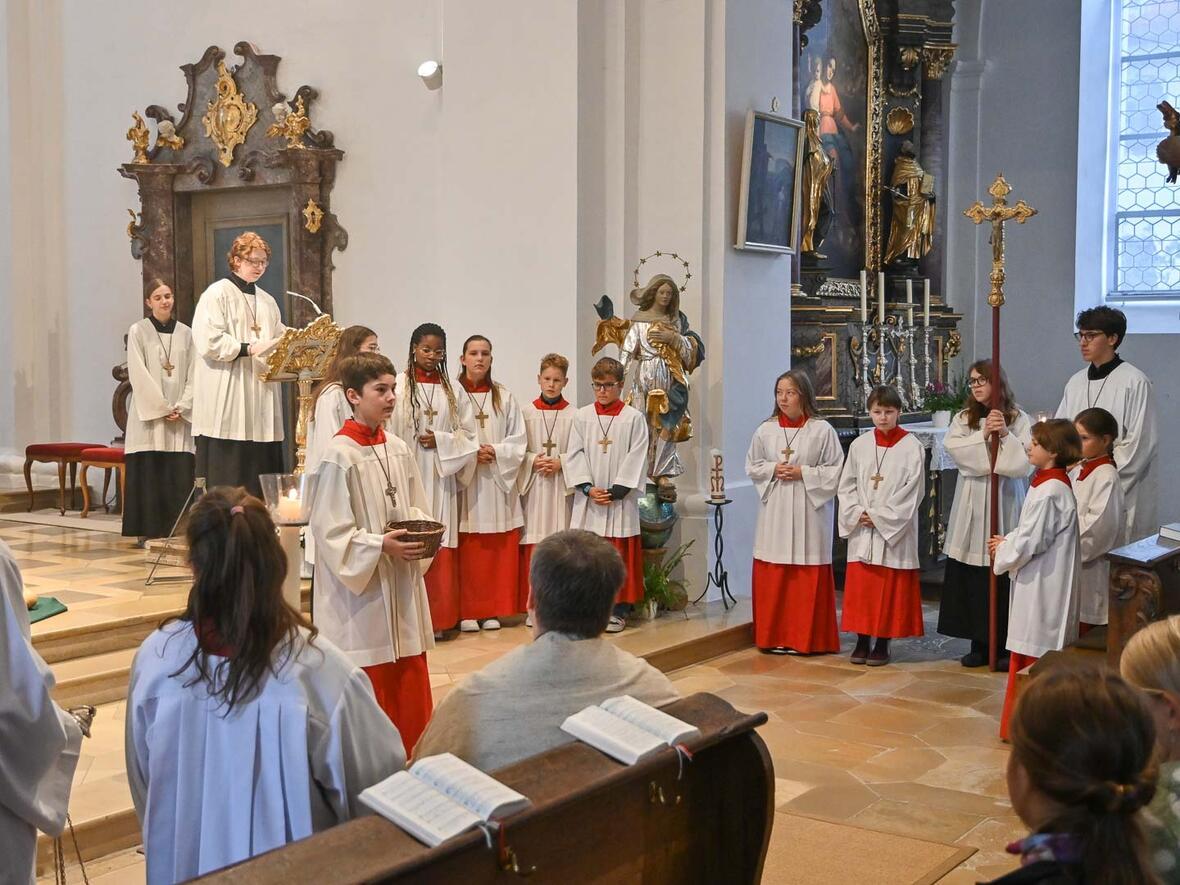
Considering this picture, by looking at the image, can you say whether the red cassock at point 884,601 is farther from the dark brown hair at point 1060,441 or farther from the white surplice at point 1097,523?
the dark brown hair at point 1060,441

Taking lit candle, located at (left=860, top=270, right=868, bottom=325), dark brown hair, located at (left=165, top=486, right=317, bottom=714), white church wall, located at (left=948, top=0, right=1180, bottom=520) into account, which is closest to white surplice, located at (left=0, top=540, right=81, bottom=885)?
dark brown hair, located at (left=165, top=486, right=317, bottom=714)

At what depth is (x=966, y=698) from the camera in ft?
23.8

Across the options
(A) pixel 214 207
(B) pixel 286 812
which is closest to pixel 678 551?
(A) pixel 214 207

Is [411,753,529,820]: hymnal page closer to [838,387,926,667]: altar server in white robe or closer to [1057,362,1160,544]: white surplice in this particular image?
[838,387,926,667]: altar server in white robe

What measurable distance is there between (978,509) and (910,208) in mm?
5440

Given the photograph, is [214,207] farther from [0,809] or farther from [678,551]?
[0,809]

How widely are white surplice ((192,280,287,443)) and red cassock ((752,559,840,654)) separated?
3329 mm

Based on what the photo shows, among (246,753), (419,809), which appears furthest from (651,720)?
(246,753)

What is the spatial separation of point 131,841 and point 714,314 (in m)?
5.39

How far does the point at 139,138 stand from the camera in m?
11.5

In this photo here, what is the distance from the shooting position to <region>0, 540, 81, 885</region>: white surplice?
9.46 ft

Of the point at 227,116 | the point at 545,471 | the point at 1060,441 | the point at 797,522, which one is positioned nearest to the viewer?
the point at 1060,441

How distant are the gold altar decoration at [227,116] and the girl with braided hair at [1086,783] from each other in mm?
10079

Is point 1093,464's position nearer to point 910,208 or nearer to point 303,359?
point 303,359
